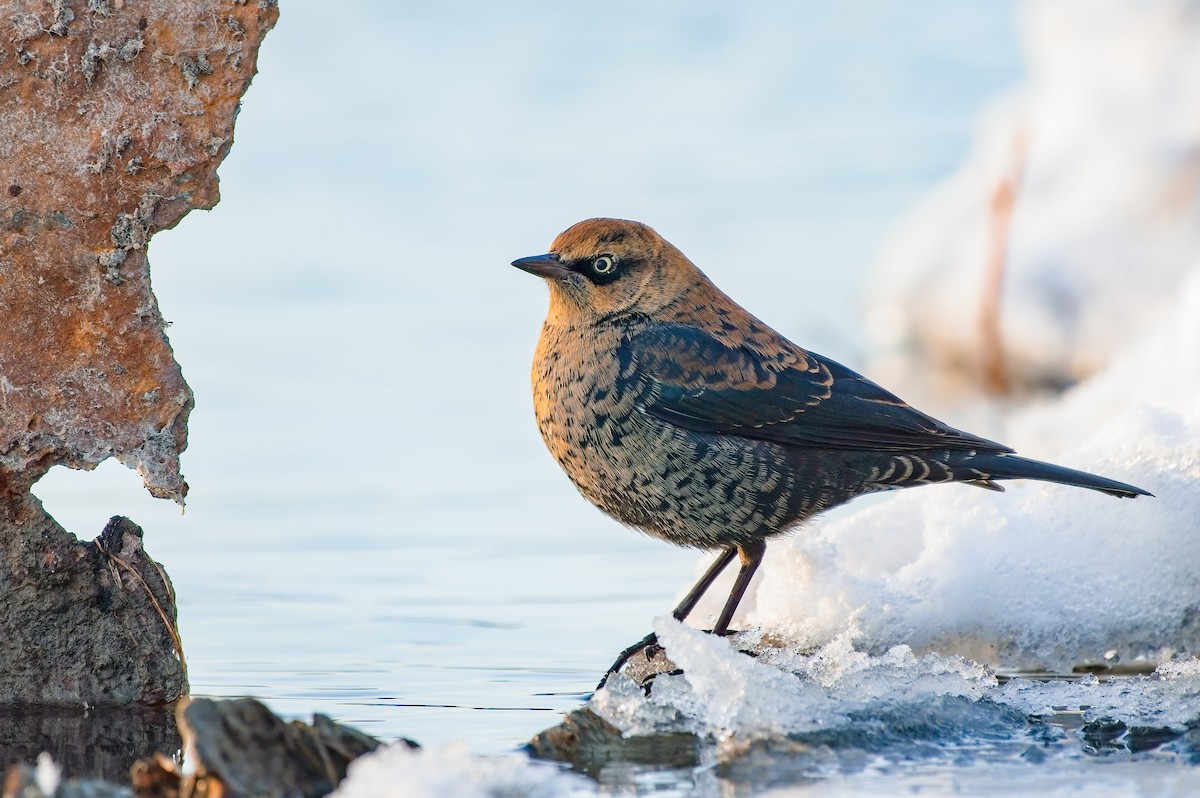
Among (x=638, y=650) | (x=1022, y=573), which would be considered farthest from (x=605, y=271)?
(x=1022, y=573)

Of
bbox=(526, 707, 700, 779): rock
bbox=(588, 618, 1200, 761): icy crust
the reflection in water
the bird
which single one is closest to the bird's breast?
the bird

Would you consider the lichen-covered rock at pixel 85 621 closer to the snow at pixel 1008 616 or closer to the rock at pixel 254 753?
the rock at pixel 254 753

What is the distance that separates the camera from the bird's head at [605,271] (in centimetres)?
591

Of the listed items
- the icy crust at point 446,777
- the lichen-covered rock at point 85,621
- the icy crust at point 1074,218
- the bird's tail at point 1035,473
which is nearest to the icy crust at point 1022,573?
the bird's tail at point 1035,473

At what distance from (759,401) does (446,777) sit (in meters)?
2.35

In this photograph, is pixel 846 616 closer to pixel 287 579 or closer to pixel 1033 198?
pixel 287 579

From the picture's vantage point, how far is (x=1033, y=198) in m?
11.1

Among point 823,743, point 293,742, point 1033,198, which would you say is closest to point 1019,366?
point 1033,198

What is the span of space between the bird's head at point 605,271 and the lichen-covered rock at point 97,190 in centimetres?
133

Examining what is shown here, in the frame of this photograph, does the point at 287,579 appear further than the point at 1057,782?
Yes

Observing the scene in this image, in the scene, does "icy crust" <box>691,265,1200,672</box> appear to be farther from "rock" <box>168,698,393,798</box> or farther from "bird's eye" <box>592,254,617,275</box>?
"rock" <box>168,698,393,798</box>

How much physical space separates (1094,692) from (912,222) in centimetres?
713

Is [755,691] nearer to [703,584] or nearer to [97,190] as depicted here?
[703,584]

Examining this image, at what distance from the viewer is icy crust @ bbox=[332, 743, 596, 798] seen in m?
3.64
